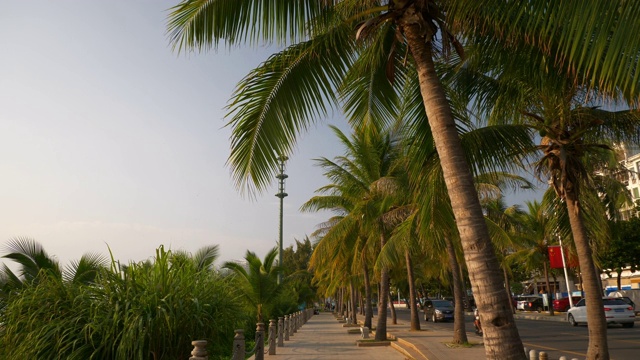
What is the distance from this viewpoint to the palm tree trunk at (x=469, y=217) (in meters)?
4.73

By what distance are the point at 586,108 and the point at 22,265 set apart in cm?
1663

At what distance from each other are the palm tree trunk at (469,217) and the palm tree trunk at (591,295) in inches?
195

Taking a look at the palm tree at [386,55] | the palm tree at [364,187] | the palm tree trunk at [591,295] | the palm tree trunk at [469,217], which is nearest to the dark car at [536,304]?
the palm tree at [364,187]

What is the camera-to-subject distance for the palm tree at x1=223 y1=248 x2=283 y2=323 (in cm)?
2466

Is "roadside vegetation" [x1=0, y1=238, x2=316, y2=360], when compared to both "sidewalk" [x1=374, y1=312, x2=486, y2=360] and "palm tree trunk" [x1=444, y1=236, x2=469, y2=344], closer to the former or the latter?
"sidewalk" [x1=374, y1=312, x2=486, y2=360]

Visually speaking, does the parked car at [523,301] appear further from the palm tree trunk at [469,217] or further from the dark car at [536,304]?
the palm tree trunk at [469,217]

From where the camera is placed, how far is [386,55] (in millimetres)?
8344

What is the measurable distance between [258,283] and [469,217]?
814 inches

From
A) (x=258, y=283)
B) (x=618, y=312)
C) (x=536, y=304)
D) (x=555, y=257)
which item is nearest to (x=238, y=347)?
(x=258, y=283)

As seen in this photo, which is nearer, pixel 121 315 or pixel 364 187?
pixel 121 315

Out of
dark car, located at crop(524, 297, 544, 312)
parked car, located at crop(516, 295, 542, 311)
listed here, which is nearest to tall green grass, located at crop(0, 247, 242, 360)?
dark car, located at crop(524, 297, 544, 312)

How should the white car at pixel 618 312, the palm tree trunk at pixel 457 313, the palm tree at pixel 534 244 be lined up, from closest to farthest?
the palm tree trunk at pixel 457 313 < the white car at pixel 618 312 < the palm tree at pixel 534 244

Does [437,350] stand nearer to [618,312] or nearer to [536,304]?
[618,312]

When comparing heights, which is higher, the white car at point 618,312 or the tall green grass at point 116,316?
the tall green grass at point 116,316
